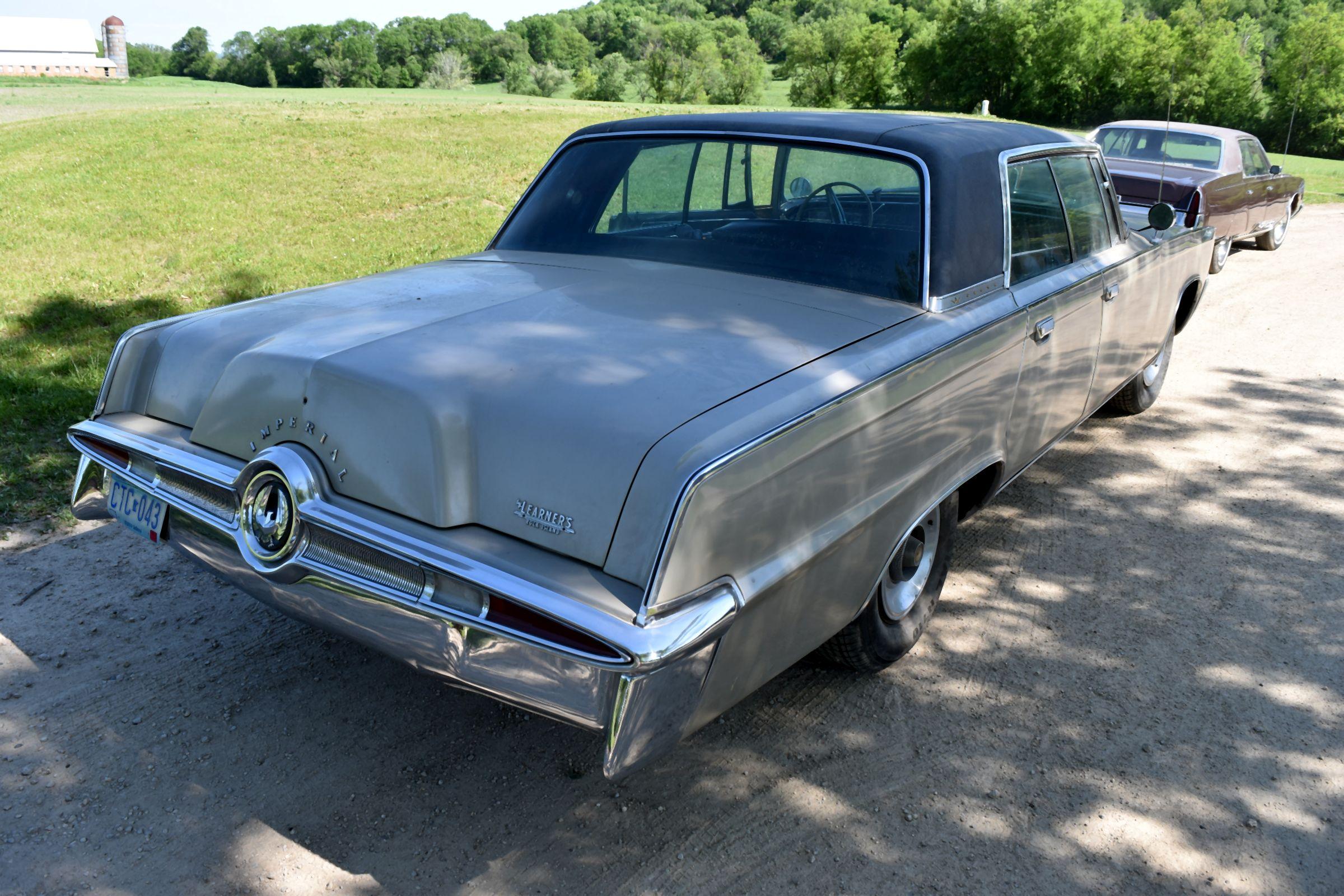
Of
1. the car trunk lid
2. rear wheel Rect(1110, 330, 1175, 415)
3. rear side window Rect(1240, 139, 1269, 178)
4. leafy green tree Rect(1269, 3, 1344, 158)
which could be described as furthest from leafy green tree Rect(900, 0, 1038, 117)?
the car trunk lid

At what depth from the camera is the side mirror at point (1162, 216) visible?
4.62 meters

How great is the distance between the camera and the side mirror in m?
4.62

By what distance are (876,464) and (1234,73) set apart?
2597 centimetres

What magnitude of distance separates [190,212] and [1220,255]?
33.2 ft

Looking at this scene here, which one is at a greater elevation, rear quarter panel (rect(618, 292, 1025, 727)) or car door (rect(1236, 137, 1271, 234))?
car door (rect(1236, 137, 1271, 234))

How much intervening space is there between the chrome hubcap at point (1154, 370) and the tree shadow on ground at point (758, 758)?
6.26ft

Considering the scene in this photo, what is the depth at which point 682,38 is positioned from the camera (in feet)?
213

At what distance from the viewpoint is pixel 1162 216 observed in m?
4.64

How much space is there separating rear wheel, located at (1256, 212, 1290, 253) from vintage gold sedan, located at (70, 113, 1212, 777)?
31.2 ft

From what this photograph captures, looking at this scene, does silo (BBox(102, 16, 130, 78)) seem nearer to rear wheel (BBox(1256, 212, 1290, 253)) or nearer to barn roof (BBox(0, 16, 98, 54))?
barn roof (BBox(0, 16, 98, 54))

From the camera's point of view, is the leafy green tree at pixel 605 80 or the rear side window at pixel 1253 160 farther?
the leafy green tree at pixel 605 80

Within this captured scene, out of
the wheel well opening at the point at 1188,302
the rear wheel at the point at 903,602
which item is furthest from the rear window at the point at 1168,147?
the rear wheel at the point at 903,602

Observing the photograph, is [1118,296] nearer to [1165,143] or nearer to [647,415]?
[1165,143]

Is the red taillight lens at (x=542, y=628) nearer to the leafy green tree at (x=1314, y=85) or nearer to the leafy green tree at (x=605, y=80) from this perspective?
the leafy green tree at (x=1314, y=85)
